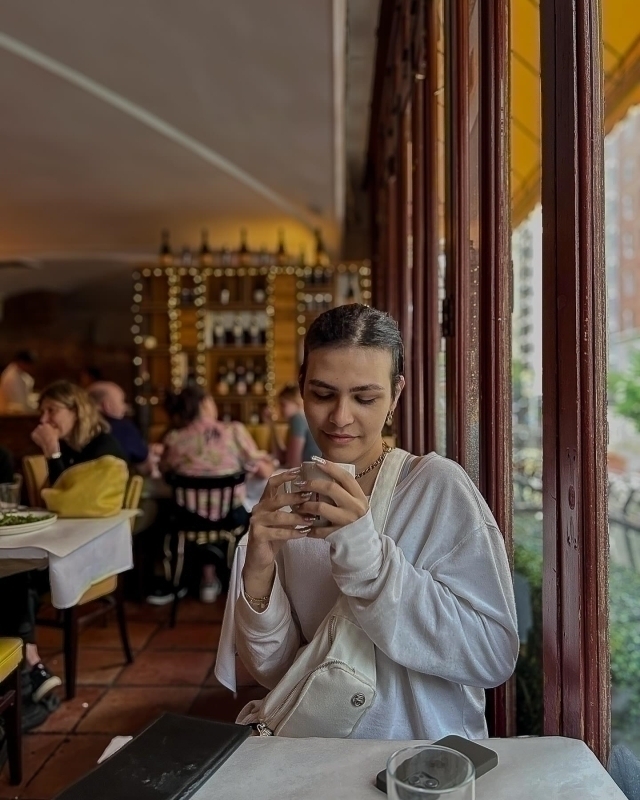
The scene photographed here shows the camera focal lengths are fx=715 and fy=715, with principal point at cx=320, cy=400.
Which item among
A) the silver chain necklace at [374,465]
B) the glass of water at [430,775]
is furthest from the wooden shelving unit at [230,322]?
the glass of water at [430,775]

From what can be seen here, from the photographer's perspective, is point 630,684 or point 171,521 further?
point 171,521

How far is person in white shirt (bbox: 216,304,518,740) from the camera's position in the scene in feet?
4.00

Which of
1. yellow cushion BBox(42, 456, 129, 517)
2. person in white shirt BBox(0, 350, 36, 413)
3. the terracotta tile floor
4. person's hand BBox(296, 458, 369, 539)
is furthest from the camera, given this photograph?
person in white shirt BBox(0, 350, 36, 413)

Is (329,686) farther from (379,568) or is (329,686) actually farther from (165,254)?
(165,254)

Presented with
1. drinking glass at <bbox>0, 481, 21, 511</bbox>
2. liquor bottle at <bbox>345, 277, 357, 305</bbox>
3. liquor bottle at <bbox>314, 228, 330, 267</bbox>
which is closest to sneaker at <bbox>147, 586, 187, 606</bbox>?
drinking glass at <bbox>0, 481, 21, 511</bbox>

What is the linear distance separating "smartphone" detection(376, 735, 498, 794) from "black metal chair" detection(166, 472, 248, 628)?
3419mm

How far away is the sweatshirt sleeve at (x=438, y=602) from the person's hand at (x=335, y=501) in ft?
0.05

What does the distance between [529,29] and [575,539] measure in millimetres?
1126

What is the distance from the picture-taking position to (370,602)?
1229 millimetres

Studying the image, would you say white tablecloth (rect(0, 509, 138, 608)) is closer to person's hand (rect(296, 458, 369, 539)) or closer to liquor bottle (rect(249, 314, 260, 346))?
person's hand (rect(296, 458, 369, 539))

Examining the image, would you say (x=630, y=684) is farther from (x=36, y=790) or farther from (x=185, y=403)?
(x=185, y=403)

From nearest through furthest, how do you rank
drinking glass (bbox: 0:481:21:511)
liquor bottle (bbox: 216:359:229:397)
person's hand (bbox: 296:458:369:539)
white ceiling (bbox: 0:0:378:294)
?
person's hand (bbox: 296:458:369:539) → drinking glass (bbox: 0:481:21:511) → white ceiling (bbox: 0:0:378:294) → liquor bottle (bbox: 216:359:229:397)

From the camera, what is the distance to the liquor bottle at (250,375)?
844cm

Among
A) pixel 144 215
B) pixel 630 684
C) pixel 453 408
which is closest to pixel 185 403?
pixel 453 408
